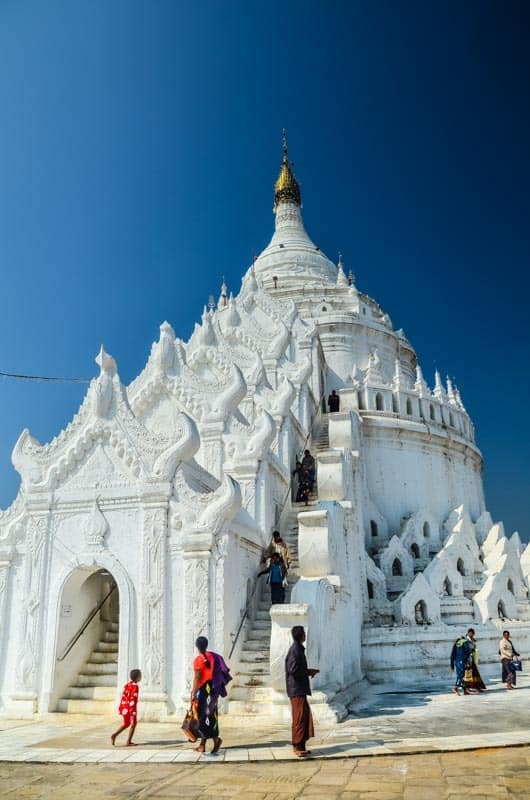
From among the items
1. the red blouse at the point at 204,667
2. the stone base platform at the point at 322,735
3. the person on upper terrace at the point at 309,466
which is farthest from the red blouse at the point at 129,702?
the person on upper terrace at the point at 309,466

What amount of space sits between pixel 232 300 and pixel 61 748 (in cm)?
2061

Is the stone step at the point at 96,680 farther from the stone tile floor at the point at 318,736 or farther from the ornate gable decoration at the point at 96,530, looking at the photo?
the ornate gable decoration at the point at 96,530

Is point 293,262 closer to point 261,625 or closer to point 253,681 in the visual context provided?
point 261,625

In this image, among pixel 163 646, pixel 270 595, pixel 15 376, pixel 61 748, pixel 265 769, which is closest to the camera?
pixel 265 769

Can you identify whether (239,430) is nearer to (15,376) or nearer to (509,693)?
(15,376)

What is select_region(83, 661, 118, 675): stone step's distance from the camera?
13.5 m

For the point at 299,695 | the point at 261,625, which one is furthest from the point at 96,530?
the point at 299,695

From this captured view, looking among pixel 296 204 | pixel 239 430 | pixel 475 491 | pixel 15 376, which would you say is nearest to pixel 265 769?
pixel 239 430

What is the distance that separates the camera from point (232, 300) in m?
27.8

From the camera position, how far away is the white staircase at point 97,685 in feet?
41.1

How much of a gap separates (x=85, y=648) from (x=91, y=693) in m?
1.18

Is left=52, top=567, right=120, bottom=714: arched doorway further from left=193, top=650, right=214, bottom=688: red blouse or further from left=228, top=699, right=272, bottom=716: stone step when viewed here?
left=193, top=650, right=214, bottom=688: red blouse

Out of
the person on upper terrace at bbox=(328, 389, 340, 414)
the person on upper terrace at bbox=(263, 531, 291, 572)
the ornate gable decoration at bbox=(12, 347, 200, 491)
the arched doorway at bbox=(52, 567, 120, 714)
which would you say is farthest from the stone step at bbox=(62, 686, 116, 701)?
the person on upper terrace at bbox=(328, 389, 340, 414)

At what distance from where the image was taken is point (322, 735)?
9.48 metres
